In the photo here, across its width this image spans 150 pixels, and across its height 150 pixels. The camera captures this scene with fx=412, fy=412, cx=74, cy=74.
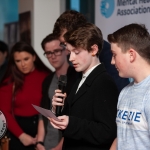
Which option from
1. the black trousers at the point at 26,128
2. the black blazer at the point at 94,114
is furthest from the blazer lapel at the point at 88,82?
the black trousers at the point at 26,128

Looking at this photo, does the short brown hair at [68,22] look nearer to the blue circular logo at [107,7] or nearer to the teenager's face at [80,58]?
the teenager's face at [80,58]

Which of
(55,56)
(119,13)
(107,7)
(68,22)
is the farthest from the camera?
(107,7)

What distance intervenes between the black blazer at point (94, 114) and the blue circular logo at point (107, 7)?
1685 millimetres

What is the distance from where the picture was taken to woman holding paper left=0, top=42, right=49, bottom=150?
4.10m

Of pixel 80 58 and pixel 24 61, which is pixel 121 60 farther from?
pixel 24 61

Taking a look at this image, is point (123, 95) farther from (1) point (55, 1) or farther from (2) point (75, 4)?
(1) point (55, 1)

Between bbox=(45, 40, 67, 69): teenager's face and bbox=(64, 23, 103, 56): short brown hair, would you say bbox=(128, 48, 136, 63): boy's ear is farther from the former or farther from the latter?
bbox=(45, 40, 67, 69): teenager's face

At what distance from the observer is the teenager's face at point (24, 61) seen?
421cm

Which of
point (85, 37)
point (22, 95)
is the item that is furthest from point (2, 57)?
point (85, 37)

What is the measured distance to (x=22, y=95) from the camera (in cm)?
414

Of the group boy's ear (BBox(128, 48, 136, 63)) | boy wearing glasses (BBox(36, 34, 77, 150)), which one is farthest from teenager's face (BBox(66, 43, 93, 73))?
boy wearing glasses (BBox(36, 34, 77, 150))

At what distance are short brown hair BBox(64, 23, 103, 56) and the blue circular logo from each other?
5.19 feet

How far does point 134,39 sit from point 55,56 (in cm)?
163

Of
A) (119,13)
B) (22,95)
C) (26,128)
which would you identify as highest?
(119,13)
